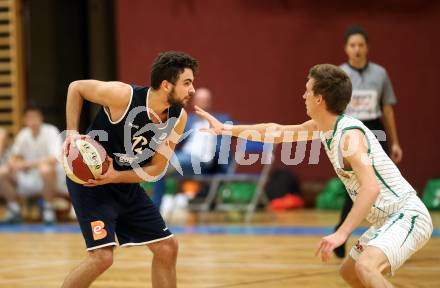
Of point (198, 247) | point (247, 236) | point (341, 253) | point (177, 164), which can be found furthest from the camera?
point (177, 164)

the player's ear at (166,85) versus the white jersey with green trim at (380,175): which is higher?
the player's ear at (166,85)

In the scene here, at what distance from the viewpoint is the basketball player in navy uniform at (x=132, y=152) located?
4316mm

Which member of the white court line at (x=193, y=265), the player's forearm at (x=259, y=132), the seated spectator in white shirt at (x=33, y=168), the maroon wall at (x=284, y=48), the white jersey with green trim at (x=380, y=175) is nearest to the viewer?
the white jersey with green trim at (x=380, y=175)

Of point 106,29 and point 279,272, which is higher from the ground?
point 106,29

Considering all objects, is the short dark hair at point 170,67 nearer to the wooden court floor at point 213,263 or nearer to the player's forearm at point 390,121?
the wooden court floor at point 213,263

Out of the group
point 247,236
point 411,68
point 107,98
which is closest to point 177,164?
point 247,236

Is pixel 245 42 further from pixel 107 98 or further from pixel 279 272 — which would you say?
pixel 107 98

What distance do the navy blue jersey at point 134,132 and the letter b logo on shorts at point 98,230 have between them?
0.36 m

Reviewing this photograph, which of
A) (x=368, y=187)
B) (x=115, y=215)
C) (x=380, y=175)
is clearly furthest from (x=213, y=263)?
(x=368, y=187)

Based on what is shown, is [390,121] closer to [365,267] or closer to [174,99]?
[174,99]

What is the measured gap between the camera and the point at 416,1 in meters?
11.1

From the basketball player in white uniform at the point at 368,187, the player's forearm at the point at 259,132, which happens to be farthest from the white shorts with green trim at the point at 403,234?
the player's forearm at the point at 259,132

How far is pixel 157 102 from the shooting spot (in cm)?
440

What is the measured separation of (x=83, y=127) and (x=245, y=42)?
3018mm
